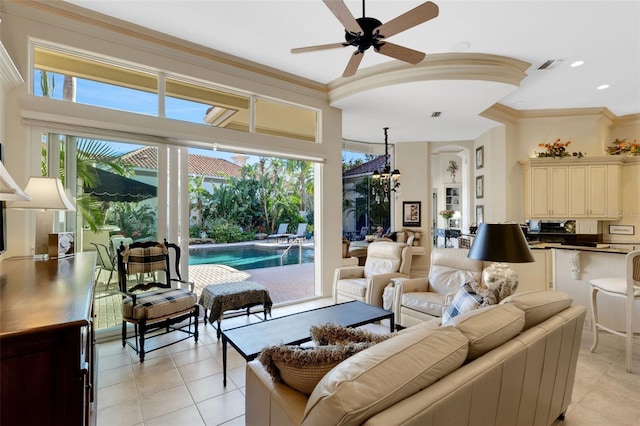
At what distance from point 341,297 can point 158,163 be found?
115 inches

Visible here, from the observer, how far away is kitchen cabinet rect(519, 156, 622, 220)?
571cm

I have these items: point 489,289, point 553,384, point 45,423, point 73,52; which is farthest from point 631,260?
point 73,52

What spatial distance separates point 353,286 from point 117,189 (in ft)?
10.0

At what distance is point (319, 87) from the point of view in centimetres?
481

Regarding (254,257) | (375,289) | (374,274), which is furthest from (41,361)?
(254,257)

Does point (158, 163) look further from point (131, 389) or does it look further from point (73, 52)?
point (131, 389)

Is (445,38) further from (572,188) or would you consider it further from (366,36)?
(572,188)

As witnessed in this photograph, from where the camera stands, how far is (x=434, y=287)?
350 centimetres

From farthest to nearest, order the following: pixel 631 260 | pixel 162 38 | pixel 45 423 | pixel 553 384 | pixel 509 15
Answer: pixel 162 38 → pixel 509 15 → pixel 631 260 → pixel 553 384 → pixel 45 423

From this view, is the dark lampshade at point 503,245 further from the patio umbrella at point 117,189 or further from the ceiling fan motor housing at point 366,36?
the patio umbrella at point 117,189

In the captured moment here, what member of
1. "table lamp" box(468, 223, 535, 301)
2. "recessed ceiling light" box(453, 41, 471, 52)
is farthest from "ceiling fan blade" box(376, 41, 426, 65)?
"table lamp" box(468, 223, 535, 301)

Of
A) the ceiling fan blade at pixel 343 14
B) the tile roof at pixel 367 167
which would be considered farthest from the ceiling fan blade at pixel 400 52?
the tile roof at pixel 367 167

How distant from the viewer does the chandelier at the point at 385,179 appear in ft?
20.3

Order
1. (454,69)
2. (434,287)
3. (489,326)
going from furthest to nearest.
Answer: (454,69)
(434,287)
(489,326)
